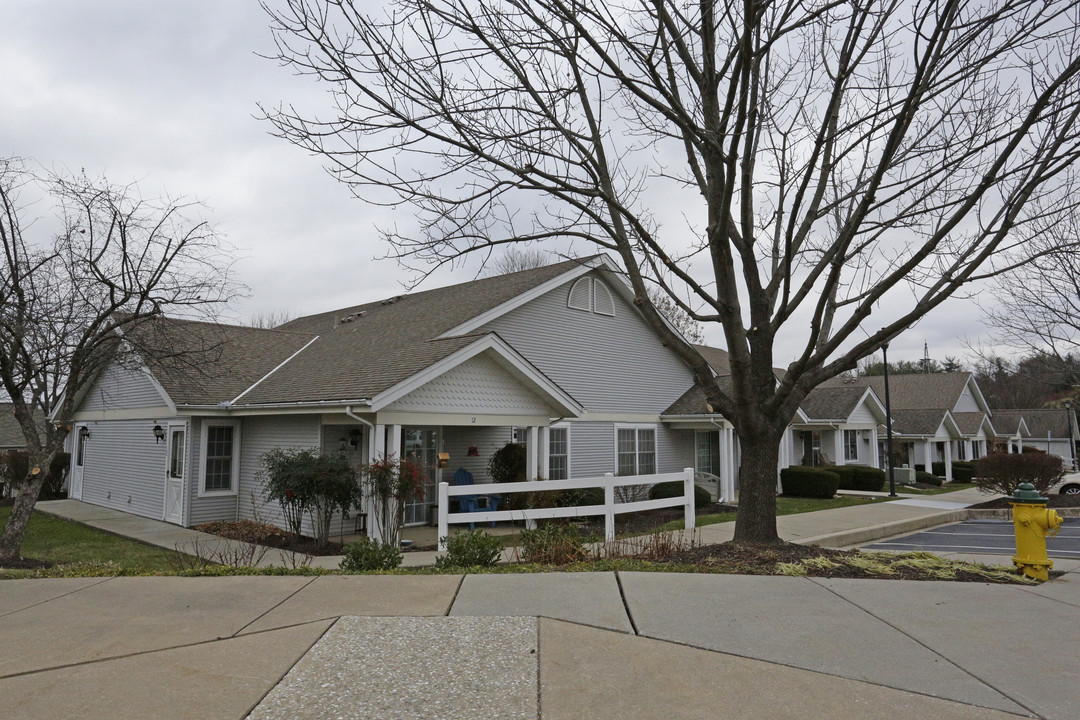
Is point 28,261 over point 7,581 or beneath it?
over

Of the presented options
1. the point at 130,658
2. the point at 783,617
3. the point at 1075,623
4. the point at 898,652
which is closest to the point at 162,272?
the point at 130,658

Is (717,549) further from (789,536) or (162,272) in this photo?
(162,272)

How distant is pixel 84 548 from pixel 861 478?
25726 millimetres

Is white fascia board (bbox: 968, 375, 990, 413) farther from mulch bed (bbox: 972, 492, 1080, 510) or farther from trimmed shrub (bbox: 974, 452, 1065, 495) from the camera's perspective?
trimmed shrub (bbox: 974, 452, 1065, 495)

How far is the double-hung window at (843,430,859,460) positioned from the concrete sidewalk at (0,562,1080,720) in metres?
28.3

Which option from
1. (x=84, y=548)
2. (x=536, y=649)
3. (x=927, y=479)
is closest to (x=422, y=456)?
(x=84, y=548)

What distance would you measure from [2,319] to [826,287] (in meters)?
11.3

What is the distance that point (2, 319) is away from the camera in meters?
10.3

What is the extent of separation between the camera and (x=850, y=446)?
34.1m

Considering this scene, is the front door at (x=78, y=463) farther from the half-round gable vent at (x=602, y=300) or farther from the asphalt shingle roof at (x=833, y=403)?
the asphalt shingle roof at (x=833, y=403)

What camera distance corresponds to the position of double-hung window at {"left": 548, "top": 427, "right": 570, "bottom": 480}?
18.9 meters

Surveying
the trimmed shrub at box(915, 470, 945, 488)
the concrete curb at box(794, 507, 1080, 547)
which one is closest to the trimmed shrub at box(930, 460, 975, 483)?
the trimmed shrub at box(915, 470, 945, 488)

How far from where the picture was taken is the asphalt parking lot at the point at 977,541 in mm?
12734

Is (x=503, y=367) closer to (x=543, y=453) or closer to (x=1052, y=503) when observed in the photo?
(x=543, y=453)
